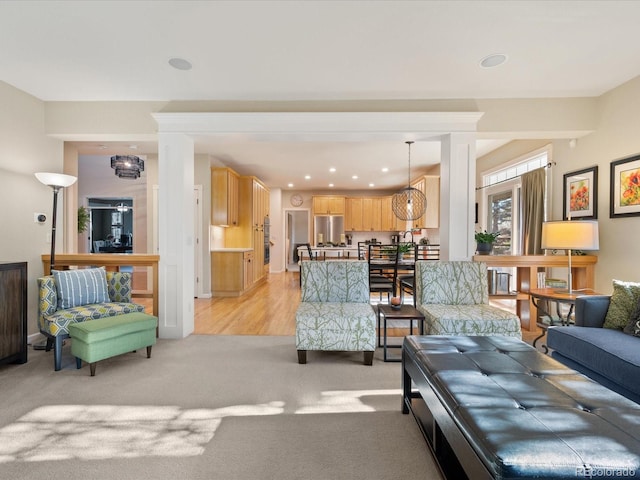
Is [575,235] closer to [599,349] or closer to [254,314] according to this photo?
[599,349]

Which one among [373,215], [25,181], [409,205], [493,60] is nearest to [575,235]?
[493,60]

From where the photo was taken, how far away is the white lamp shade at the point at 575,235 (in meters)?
3.12

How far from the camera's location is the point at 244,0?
7.09 ft

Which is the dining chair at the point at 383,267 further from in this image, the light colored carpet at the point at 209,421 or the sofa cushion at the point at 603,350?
the sofa cushion at the point at 603,350

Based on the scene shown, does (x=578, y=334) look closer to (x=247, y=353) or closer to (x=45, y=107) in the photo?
(x=247, y=353)

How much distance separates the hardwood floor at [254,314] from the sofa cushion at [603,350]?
133 centimetres

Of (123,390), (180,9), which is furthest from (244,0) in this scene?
(123,390)

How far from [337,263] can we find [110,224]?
30.0 feet

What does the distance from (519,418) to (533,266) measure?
3.23 m

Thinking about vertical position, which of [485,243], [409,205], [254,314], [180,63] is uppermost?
[180,63]

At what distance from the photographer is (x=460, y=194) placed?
3.73 m

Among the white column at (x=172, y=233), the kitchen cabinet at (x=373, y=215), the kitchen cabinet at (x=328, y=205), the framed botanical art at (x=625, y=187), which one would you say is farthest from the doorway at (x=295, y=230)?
the framed botanical art at (x=625, y=187)

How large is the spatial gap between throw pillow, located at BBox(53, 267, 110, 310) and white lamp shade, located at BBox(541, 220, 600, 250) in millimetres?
4648

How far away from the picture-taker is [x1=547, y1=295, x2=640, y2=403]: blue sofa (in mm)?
1916
